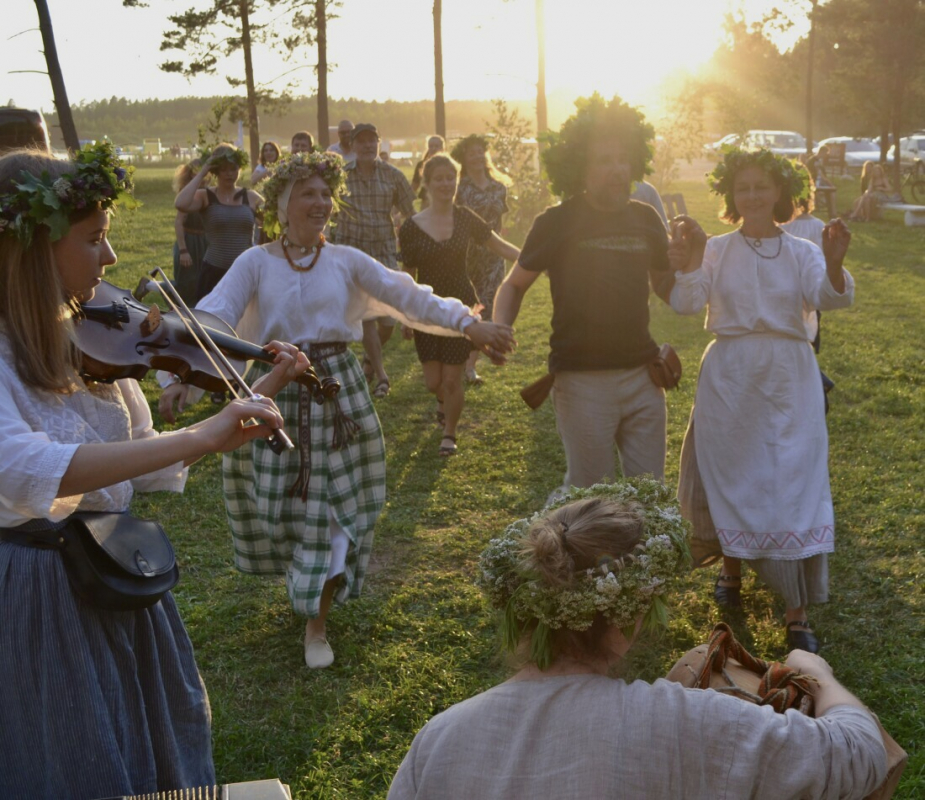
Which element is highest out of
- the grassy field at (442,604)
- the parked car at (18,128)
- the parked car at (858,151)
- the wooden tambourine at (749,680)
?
the parked car at (858,151)

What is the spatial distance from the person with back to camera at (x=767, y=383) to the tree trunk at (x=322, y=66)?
65.1 ft

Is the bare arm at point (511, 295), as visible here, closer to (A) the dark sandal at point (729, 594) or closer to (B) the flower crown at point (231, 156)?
(A) the dark sandal at point (729, 594)

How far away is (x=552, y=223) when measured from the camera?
15.4 ft

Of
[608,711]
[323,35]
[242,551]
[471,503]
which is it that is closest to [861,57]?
[323,35]

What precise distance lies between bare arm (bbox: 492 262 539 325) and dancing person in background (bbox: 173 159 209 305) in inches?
201

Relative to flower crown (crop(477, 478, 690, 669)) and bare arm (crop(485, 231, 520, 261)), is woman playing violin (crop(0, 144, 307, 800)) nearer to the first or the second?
flower crown (crop(477, 478, 690, 669))

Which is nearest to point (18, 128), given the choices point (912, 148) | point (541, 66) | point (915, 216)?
A: point (915, 216)

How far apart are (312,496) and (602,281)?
154 centimetres

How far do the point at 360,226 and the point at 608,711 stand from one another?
25.9 ft

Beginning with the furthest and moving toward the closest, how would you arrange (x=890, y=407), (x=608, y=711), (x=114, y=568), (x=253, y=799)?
(x=890, y=407), (x=114, y=568), (x=253, y=799), (x=608, y=711)

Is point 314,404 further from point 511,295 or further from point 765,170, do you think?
point 765,170

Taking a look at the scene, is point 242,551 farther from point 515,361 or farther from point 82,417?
point 515,361

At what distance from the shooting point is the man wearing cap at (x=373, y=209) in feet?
30.2

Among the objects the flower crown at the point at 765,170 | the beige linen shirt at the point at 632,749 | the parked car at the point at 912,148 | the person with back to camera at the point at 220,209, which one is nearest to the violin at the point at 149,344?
the beige linen shirt at the point at 632,749
